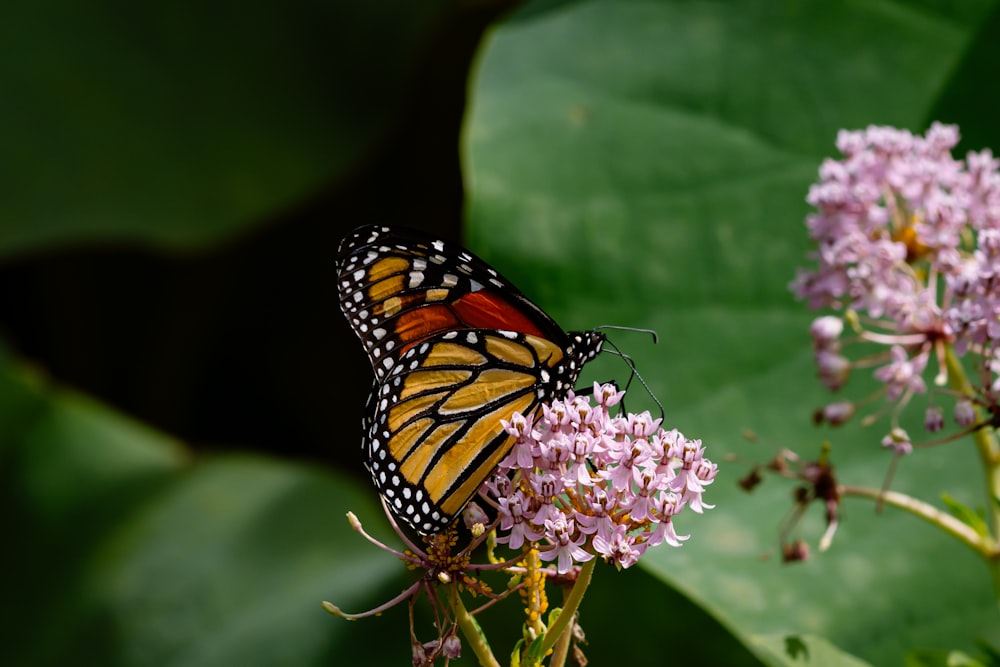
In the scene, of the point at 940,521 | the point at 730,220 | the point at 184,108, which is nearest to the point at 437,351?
the point at 940,521

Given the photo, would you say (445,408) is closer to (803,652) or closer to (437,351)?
(437,351)

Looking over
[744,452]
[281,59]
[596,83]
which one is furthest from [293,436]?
[744,452]

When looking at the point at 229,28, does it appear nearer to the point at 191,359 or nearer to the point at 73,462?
the point at 191,359

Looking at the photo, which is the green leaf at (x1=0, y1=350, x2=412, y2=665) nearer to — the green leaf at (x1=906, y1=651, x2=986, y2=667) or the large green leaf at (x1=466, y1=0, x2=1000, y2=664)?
the large green leaf at (x1=466, y1=0, x2=1000, y2=664)

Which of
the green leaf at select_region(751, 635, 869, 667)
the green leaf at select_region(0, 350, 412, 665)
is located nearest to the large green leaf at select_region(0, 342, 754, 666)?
the green leaf at select_region(0, 350, 412, 665)

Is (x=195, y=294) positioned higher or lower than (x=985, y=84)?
lower
